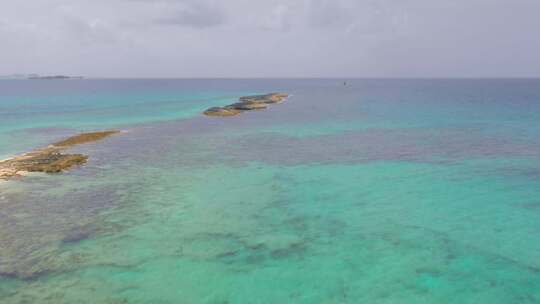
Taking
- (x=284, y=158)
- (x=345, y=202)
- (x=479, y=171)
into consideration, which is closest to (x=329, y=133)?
(x=284, y=158)

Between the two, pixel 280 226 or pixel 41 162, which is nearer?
pixel 280 226

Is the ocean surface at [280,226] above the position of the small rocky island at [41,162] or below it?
below

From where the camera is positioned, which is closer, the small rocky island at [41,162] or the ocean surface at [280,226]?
the ocean surface at [280,226]

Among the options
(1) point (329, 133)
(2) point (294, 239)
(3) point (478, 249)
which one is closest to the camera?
(3) point (478, 249)

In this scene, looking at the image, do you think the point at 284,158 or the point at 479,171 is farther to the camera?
the point at 284,158

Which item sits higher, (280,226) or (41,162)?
(41,162)

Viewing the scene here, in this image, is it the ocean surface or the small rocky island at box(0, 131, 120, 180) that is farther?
the small rocky island at box(0, 131, 120, 180)

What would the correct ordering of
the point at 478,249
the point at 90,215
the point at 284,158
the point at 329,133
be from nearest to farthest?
the point at 478,249, the point at 90,215, the point at 284,158, the point at 329,133

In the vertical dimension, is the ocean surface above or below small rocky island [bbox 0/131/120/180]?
below

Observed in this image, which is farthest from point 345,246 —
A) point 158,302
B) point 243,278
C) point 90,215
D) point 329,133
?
point 329,133

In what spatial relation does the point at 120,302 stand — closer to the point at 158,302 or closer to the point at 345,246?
the point at 158,302
